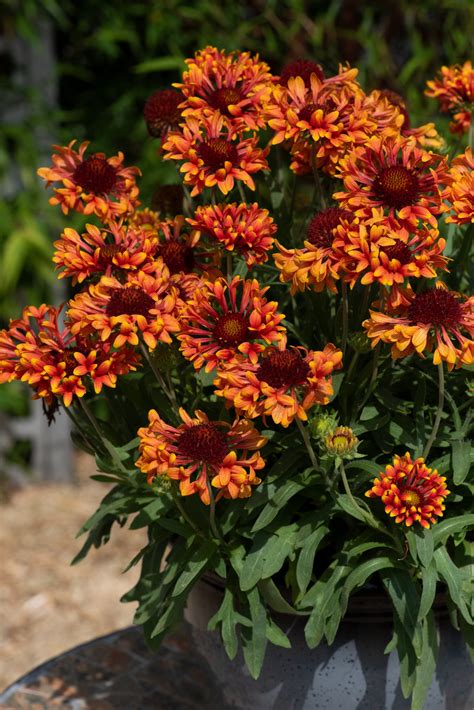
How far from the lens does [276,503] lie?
0.94 metres

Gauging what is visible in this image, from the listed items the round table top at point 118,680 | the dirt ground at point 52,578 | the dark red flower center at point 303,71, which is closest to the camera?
the dark red flower center at point 303,71

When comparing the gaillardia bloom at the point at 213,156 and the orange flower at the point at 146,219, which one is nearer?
the gaillardia bloom at the point at 213,156

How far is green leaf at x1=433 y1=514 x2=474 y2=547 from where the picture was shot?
3.10ft

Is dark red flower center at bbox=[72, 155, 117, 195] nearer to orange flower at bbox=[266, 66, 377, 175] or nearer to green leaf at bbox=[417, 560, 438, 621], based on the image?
orange flower at bbox=[266, 66, 377, 175]

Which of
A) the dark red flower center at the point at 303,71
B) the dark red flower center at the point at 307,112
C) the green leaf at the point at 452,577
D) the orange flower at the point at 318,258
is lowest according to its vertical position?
the green leaf at the point at 452,577

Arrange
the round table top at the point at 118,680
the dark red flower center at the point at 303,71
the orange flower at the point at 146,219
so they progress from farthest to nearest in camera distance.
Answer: the round table top at the point at 118,680 < the orange flower at the point at 146,219 < the dark red flower center at the point at 303,71

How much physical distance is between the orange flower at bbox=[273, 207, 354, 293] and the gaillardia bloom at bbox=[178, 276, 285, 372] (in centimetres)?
3

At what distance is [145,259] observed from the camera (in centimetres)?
92

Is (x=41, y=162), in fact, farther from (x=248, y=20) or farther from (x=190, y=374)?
(x=190, y=374)

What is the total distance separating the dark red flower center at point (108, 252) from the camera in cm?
93

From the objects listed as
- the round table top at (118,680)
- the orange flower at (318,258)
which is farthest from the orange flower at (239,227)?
the round table top at (118,680)

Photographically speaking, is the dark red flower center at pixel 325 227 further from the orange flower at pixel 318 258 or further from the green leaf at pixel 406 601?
the green leaf at pixel 406 601

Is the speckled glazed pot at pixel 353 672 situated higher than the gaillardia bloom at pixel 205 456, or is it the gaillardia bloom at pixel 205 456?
the gaillardia bloom at pixel 205 456

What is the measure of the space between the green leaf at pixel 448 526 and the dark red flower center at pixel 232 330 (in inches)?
10.4
